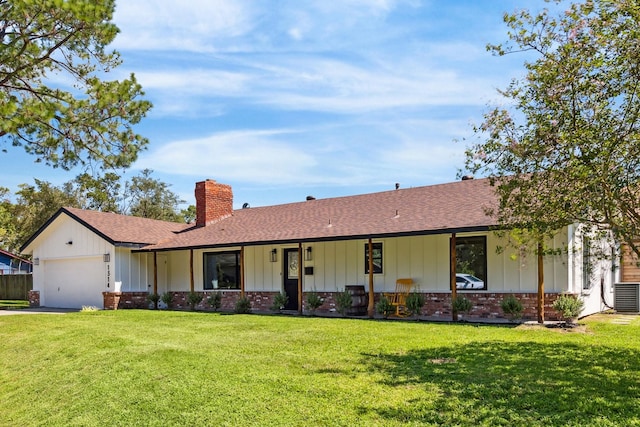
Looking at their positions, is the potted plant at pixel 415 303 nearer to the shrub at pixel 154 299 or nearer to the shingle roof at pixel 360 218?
the shingle roof at pixel 360 218

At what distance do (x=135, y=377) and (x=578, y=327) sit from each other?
8787 mm

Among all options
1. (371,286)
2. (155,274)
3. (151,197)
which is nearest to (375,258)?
(371,286)

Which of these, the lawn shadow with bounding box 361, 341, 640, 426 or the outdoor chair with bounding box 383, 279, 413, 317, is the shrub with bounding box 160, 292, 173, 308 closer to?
the outdoor chair with bounding box 383, 279, 413, 317

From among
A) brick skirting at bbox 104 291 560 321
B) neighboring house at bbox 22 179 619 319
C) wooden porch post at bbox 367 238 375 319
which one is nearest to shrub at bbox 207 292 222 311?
brick skirting at bbox 104 291 560 321

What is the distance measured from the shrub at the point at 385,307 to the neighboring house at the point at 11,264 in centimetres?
2817

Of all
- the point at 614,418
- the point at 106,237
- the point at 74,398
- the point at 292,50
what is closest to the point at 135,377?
the point at 74,398

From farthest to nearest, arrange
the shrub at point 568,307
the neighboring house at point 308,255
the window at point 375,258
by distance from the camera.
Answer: the window at point 375,258 → the neighboring house at point 308,255 → the shrub at point 568,307

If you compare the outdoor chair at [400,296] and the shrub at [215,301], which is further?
the shrub at [215,301]

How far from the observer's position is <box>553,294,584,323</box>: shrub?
12.1 metres

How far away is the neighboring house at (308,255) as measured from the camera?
44.7 feet

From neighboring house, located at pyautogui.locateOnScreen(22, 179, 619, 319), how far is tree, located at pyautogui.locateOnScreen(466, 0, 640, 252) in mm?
2502

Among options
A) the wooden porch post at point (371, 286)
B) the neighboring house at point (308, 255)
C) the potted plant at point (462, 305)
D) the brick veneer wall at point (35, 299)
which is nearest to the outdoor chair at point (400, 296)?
the neighboring house at point (308, 255)

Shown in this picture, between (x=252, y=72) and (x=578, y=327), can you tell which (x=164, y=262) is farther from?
(x=578, y=327)

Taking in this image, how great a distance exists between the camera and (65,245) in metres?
21.7
